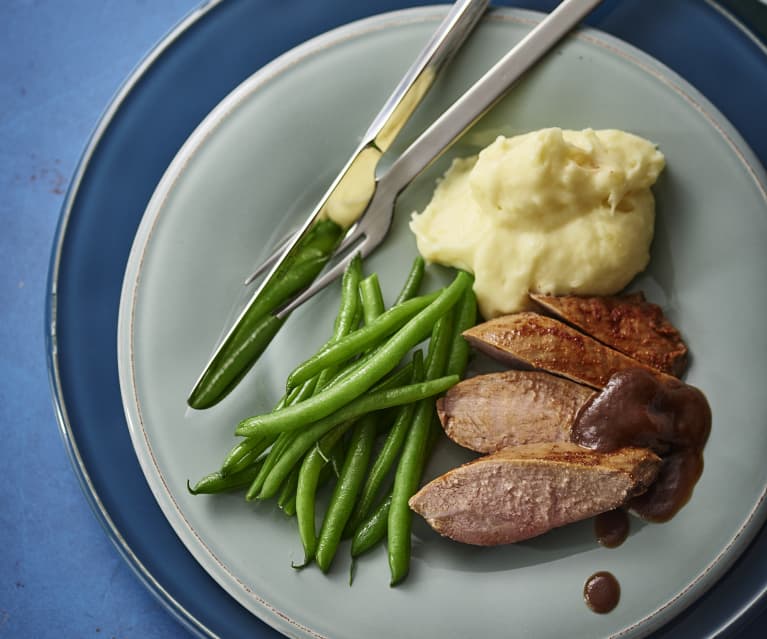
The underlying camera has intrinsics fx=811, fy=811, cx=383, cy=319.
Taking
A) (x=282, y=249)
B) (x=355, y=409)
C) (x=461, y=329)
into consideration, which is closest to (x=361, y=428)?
(x=355, y=409)

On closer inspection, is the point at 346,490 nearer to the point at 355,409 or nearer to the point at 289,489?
the point at 289,489

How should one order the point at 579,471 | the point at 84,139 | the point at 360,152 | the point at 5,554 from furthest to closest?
the point at 84,139
the point at 5,554
the point at 360,152
the point at 579,471

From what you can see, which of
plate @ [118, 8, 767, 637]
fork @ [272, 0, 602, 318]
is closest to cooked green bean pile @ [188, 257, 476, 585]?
plate @ [118, 8, 767, 637]

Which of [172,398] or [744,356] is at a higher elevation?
[172,398]

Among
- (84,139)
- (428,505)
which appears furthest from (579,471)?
(84,139)

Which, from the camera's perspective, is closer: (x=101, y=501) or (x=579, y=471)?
(x=579, y=471)

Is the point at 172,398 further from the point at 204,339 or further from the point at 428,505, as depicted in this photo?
the point at 428,505

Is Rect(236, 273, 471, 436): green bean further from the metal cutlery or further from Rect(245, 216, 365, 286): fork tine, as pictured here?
Rect(245, 216, 365, 286): fork tine

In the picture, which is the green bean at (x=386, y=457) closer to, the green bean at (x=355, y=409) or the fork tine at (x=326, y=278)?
the green bean at (x=355, y=409)
